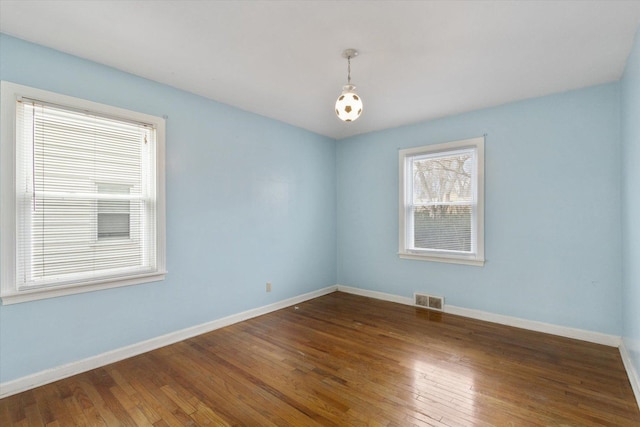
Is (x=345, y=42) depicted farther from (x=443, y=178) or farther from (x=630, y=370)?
(x=630, y=370)

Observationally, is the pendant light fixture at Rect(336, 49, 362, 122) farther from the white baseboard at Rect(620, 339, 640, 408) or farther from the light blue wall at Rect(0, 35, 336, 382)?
the white baseboard at Rect(620, 339, 640, 408)

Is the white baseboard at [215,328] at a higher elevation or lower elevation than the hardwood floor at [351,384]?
higher

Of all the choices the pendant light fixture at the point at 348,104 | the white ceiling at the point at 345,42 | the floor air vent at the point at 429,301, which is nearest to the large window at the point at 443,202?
the floor air vent at the point at 429,301

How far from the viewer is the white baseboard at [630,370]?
2.23 metres

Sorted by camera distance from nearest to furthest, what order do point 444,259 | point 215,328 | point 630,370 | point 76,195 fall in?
1. point 630,370
2. point 76,195
3. point 215,328
4. point 444,259

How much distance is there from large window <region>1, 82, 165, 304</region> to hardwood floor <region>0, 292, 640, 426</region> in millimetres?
880

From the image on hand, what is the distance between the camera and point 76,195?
2.64 meters

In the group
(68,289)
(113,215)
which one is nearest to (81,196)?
(113,215)

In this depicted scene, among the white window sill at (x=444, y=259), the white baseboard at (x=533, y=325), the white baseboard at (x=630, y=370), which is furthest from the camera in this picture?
the white window sill at (x=444, y=259)

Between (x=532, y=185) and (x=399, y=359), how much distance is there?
8.41ft

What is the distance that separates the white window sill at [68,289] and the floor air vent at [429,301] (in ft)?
11.2

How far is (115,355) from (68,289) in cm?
76

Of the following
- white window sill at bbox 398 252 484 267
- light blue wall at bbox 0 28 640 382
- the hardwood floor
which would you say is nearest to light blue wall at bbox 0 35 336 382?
light blue wall at bbox 0 28 640 382

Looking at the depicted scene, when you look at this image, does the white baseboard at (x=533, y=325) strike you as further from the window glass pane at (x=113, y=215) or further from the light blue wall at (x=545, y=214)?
the window glass pane at (x=113, y=215)
